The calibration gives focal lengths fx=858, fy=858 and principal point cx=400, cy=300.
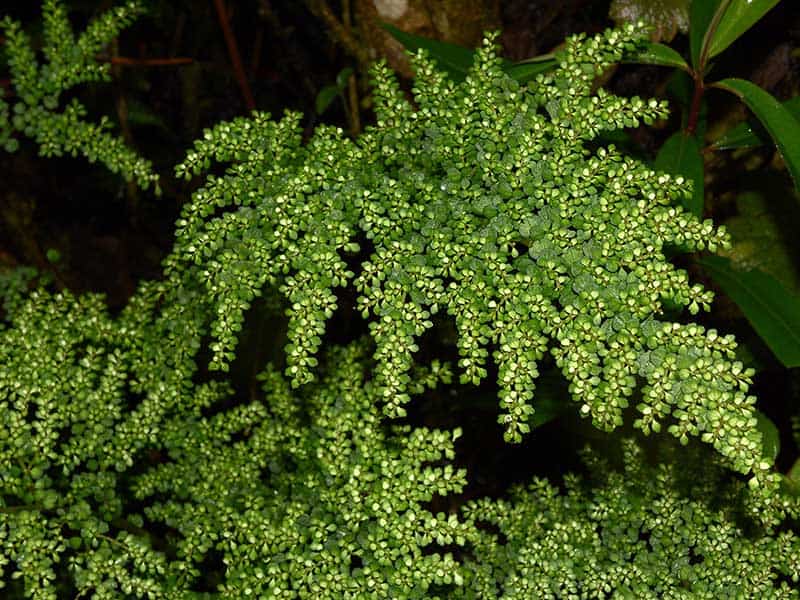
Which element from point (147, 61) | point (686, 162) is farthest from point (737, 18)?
point (147, 61)

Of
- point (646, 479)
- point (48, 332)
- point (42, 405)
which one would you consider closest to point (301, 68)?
point (48, 332)

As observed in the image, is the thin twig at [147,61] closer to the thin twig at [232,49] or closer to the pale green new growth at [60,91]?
the thin twig at [232,49]

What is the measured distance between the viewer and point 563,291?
163cm

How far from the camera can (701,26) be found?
7.31 ft

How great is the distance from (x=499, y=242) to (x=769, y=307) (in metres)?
0.78

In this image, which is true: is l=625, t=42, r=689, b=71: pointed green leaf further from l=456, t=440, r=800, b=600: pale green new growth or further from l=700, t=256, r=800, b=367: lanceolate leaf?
l=456, t=440, r=800, b=600: pale green new growth

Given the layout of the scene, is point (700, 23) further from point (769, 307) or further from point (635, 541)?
point (635, 541)

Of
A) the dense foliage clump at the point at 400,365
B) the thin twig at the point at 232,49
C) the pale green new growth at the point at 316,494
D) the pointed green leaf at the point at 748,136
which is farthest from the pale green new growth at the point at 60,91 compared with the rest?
the pointed green leaf at the point at 748,136

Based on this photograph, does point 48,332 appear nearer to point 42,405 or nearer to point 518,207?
point 42,405

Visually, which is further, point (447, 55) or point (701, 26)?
point (447, 55)

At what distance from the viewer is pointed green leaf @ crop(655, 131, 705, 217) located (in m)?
2.12

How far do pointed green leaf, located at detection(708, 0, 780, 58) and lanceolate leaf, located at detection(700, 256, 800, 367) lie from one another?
1.91ft

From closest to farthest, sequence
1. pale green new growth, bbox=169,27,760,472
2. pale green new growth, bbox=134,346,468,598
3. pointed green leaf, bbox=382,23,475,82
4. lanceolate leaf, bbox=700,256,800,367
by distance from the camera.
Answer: pale green new growth, bbox=169,27,760,472, pale green new growth, bbox=134,346,468,598, lanceolate leaf, bbox=700,256,800,367, pointed green leaf, bbox=382,23,475,82

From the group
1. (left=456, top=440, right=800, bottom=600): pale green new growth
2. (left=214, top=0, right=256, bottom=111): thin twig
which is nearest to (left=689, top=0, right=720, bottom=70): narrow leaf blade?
(left=456, top=440, right=800, bottom=600): pale green new growth
